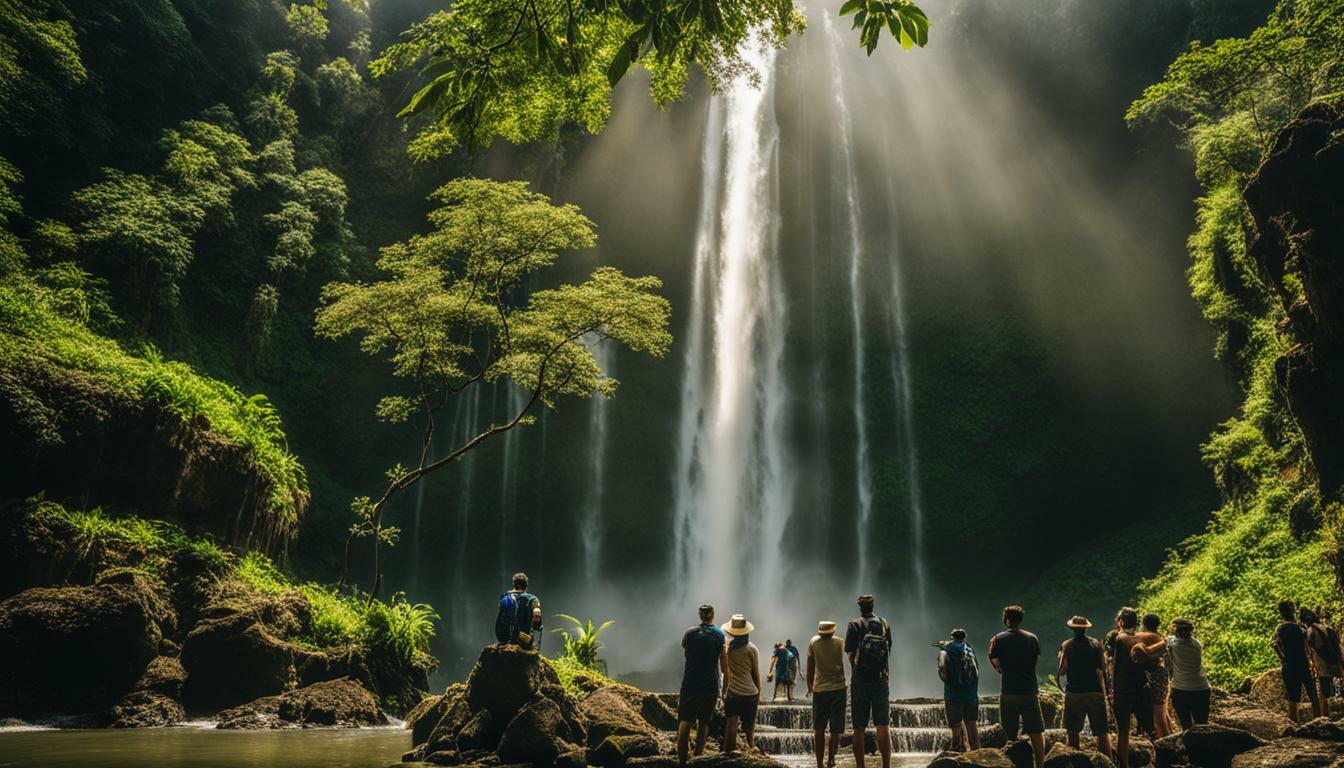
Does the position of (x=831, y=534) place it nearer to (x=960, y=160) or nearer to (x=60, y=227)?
(x=960, y=160)

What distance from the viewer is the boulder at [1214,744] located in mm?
6566

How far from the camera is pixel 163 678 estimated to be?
10.1 metres

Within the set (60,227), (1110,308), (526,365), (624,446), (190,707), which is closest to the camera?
(190,707)

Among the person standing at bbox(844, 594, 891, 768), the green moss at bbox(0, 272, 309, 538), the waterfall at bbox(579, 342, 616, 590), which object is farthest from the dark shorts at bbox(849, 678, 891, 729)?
the waterfall at bbox(579, 342, 616, 590)

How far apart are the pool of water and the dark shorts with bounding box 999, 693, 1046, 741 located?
5.11m

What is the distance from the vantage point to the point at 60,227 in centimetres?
1722

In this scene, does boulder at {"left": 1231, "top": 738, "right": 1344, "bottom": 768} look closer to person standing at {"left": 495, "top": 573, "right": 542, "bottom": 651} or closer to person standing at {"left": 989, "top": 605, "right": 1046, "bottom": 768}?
person standing at {"left": 989, "top": 605, "right": 1046, "bottom": 768}

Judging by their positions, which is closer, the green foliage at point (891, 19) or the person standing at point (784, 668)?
the green foliage at point (891, 19)

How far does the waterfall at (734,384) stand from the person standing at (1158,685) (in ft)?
59.2

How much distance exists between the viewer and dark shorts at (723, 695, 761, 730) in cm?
692

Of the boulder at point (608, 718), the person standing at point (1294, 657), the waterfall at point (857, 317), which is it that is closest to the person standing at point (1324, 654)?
the person standing at point (1294, 657)

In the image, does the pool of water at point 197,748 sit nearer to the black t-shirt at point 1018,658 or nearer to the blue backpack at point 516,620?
the blue backpack at point 516,620

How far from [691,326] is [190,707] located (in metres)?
20.3

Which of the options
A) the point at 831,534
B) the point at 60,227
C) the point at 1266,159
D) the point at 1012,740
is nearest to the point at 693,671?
the point at 1012,740
